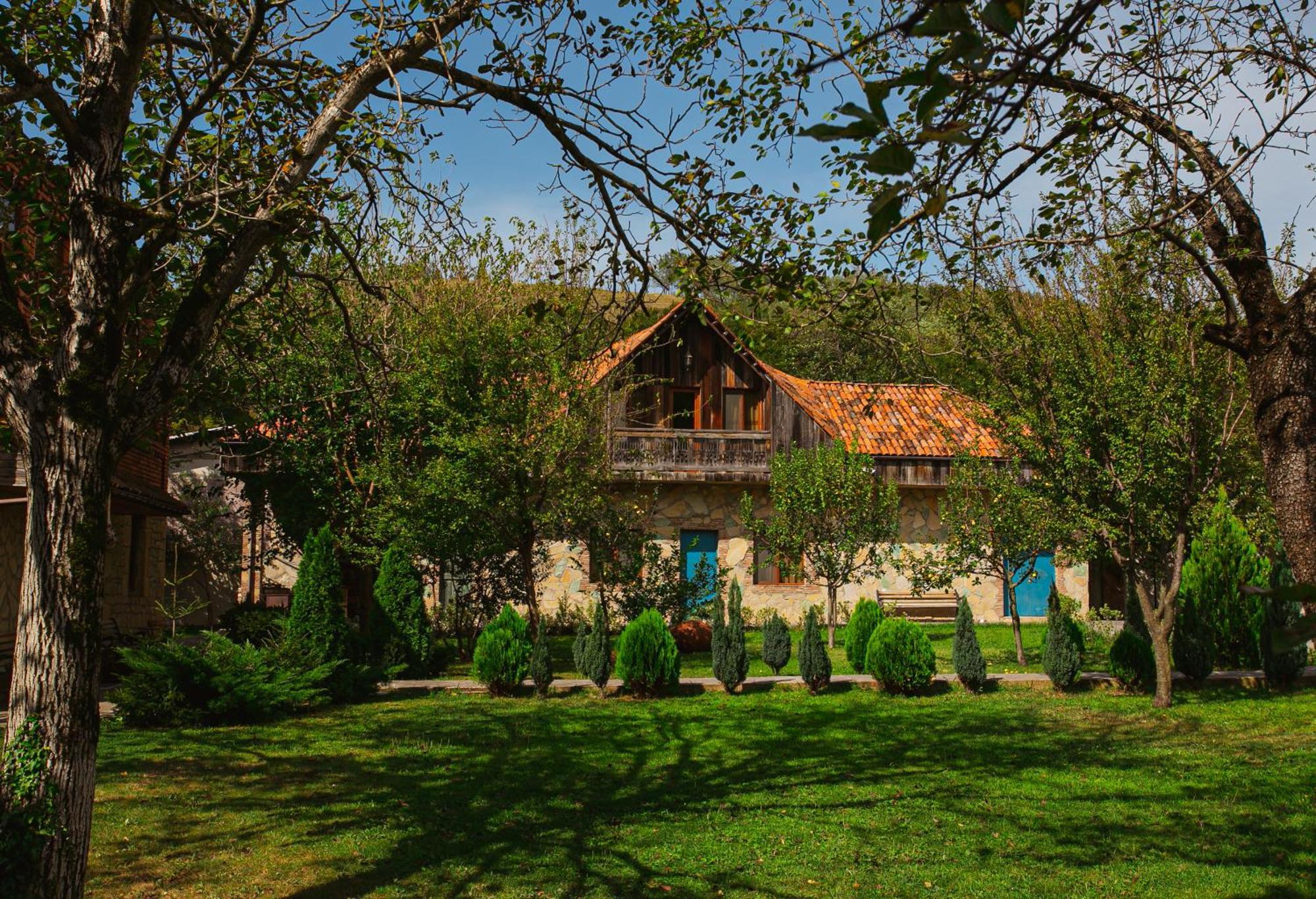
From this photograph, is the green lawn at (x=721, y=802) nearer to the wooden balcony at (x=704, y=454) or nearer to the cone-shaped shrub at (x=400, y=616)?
the cone-shaped shrub at (x=400, y=616)

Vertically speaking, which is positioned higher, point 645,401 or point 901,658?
point 645,401

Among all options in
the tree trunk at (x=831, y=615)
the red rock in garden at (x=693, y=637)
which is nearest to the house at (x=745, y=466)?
the red rock in garden at (x=693, y=637)

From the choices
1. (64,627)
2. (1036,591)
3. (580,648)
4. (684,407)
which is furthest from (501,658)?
(1036,591)

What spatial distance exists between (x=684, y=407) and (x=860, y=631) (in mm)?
9083

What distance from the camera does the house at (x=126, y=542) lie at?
1306 cm

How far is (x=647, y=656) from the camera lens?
42.0 ft

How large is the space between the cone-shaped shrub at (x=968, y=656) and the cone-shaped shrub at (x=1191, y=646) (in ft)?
8.14

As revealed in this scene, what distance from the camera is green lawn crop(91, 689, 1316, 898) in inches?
243

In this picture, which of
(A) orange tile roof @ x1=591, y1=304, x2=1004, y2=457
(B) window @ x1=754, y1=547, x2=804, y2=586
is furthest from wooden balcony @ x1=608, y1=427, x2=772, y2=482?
(B) window @ x1=754, y1=547, x2=804, y2=586

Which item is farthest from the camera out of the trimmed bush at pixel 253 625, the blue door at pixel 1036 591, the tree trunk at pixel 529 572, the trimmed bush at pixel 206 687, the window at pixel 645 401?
the blue door at pixel 1036 591

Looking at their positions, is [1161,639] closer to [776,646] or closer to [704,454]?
[776,646]

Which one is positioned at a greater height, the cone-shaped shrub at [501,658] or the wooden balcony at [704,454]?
the wooden balcony at [704,454]

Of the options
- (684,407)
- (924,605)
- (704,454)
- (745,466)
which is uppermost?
(684,407)

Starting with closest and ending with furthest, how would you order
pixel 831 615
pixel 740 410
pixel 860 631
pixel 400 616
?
pixel 400 616 → pixel 860 631 → pixel 831 615 → pixel 740 410
